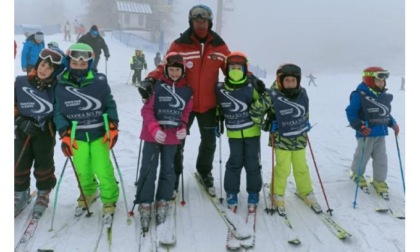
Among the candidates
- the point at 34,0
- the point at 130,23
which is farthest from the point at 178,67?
the point at 34,0

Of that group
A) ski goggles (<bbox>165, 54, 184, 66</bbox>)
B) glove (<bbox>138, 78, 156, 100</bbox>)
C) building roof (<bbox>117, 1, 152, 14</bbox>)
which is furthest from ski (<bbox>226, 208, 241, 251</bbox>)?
building roof (<bbox>117, 1, 152, 14</bbox>)

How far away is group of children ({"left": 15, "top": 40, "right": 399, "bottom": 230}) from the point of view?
421cm

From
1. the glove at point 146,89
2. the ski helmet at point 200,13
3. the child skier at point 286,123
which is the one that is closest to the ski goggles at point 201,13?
the ski helmet at point 200,13

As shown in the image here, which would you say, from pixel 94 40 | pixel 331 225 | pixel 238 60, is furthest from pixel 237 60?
pixel 94 40

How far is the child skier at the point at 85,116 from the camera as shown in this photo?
417 cm

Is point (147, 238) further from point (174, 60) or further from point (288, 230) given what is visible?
A: point (174, 60)

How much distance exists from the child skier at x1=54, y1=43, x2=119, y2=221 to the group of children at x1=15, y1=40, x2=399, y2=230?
11 millimetres

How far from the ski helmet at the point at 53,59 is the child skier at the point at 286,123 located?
2603mm

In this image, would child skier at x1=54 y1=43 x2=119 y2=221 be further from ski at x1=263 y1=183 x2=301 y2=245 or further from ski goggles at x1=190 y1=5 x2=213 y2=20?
ski at x1=263 y1=183 x2=301 y2=245

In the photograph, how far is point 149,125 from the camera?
4.25m

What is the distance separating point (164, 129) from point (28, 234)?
1.95 metres

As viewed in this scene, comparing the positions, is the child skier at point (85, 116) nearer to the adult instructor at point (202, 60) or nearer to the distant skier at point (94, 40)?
the adult instructor at point (202, 60)

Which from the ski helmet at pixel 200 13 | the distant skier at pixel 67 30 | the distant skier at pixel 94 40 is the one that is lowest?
the ski helmet at pixel 200 13

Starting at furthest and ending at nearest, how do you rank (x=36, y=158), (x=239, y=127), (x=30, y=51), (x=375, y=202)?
(x=30, y=51), (x=375, y=202), (x=239, y=127), (x=36, y=158)
